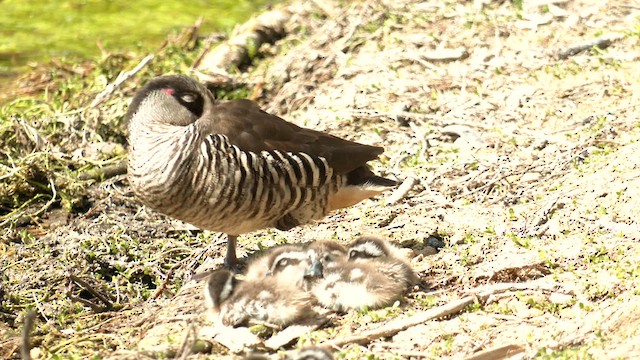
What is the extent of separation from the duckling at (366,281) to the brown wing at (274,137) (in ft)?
3.47

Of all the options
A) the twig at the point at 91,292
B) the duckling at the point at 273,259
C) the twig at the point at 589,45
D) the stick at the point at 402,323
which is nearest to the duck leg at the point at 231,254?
the duckling at the point at 273,259

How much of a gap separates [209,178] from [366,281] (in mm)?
1221

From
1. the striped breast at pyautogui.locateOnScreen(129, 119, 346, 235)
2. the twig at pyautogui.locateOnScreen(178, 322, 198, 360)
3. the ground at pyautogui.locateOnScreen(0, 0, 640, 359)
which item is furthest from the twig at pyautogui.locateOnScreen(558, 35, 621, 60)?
the twig at pyautogui.locateOnScreen(178, 322, 198, 360)

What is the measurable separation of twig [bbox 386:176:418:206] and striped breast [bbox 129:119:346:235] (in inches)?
41.6

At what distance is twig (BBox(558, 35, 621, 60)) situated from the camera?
9.42 meters

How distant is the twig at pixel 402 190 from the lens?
776 centimetres

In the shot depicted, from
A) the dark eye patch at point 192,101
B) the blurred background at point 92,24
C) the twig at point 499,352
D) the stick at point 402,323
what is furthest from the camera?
the blurred background at point 92,24

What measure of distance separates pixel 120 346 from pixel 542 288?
2288mm

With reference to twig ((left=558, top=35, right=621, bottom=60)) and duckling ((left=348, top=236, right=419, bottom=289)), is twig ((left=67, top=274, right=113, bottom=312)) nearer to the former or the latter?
duckling ((left=348, top=236, right=419, bottom=289))

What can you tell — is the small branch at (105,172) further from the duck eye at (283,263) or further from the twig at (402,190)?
the duck eye at (283,263)

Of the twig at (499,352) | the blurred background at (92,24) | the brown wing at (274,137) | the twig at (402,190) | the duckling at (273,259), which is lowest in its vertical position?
the blurred background at (92,24)

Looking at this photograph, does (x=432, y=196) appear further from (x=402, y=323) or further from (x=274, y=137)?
(x=402, y=323)

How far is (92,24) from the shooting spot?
1291 centimetres

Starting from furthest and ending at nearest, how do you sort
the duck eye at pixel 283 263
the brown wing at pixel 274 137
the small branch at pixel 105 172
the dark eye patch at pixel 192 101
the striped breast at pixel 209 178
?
the small branch at pixel 105 172 → the dark eye patch at pixel 192 101 → the brown wing at pixel 274 137 → the striped breast at pixel 209 178 → the duck eye at pixel 283 263
